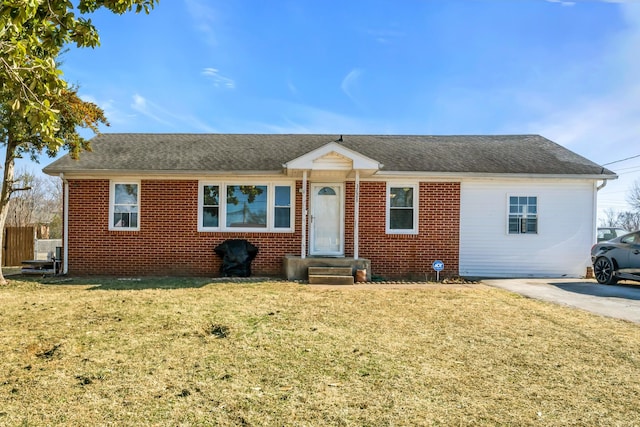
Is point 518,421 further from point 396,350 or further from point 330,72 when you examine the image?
point 330,72

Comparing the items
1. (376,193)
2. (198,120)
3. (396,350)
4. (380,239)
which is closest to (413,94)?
(376,193)

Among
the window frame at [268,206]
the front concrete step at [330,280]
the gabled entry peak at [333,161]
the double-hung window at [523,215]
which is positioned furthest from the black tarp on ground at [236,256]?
the double-hung window at [523,215]

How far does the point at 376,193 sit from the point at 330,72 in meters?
5.67

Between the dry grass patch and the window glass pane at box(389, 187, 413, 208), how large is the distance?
437 centimetres

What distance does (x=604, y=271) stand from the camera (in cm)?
1027

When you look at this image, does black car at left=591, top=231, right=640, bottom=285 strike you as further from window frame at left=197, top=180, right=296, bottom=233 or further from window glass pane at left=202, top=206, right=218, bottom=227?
window glass pane at left=202, top=206, right=218, bottom=227

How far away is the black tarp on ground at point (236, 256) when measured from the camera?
35.9ft

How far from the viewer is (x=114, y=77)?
424 inches

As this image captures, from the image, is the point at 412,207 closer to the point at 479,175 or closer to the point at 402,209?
the point at 402,209

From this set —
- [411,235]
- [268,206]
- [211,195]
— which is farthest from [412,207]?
[211,195]

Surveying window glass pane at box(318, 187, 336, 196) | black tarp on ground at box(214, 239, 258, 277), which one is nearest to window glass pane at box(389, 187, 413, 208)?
window glass pane at box(318, 187, 336, 196)

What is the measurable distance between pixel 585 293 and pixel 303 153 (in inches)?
337

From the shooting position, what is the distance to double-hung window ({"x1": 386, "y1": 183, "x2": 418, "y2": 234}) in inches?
448

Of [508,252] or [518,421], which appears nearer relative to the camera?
[518,421]
